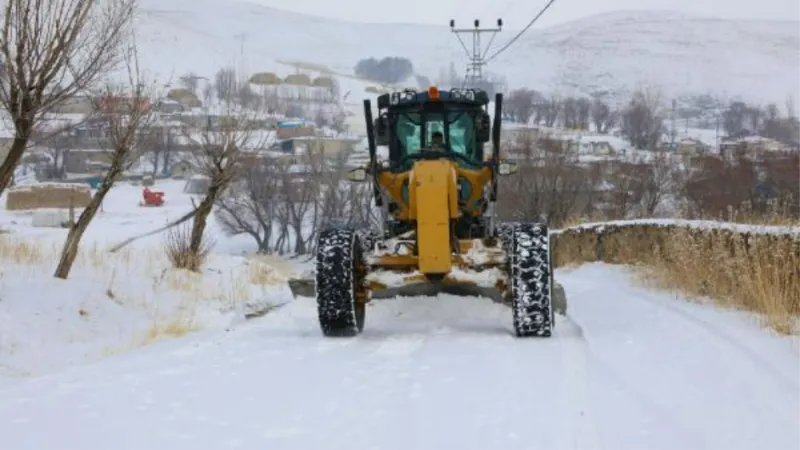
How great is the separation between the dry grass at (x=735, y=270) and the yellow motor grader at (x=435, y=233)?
1.94 meters

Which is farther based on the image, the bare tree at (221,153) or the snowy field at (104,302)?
the bare tree at (221,153)

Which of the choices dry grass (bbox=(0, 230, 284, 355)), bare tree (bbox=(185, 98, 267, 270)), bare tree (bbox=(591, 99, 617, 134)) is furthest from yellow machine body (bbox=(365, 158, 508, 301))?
bare tree (bbox=(591, 99, 617, 134))

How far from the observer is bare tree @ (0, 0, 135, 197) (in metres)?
10.5

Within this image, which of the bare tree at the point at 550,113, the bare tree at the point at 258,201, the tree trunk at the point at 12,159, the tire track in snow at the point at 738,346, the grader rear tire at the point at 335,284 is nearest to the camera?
the tire track in snow at the point at 738,346

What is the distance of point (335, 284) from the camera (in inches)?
315

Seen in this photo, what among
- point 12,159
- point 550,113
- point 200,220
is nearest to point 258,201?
point 200,220

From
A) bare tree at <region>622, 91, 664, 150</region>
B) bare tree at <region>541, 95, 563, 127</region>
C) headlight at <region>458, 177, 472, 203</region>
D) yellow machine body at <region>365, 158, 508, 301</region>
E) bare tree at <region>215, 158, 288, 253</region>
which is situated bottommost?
bare tree at <region>215, 158, 288, 253</region>

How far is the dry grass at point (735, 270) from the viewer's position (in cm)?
773

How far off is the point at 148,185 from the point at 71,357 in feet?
238

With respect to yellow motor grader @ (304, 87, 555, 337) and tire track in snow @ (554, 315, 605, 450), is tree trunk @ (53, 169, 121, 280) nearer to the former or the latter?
yellow motor grader @ (304, 87, 555, 337)

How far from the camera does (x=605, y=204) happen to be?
5512cm

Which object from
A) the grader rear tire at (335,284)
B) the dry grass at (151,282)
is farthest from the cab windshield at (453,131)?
the dry grass at (151,282)

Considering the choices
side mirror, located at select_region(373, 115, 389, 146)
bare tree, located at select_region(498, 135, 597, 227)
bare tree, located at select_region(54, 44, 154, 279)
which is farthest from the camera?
bare tree, located at select_region(498, 135, 597, 227)

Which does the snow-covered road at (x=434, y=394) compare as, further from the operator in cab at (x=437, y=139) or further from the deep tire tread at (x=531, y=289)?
the operator in cab at (x=437, y=139)
